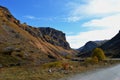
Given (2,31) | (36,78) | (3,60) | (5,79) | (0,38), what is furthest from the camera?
(2,31)

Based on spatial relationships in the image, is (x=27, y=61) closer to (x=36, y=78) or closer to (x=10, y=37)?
(x=10, y=37)

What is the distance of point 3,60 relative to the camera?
9738cm

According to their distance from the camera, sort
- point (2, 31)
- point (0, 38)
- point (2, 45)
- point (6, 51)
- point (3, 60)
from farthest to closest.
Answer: point (2, 31), point (0, 38), point (2, 45), point (6, 51), point (3, 60)

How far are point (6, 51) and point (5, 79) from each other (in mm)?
86951

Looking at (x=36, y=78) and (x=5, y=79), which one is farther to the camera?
(x=36, y=78)

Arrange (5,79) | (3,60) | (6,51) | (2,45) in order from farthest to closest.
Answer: (2,45) < (6,51) < (3,60) < (5,79)

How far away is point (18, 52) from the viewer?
366 feet

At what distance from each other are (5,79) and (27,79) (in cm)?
174

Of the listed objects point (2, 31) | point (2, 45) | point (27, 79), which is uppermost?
point (2, 31)

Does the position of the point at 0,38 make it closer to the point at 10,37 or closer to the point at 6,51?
the point at 10,37

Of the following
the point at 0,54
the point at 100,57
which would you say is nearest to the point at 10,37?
the point at 0,54

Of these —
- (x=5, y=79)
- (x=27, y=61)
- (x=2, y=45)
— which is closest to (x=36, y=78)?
(x=5, y=79)

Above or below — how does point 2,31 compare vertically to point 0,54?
above

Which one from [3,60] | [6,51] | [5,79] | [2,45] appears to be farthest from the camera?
[2,45]
